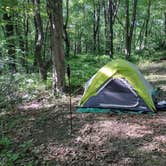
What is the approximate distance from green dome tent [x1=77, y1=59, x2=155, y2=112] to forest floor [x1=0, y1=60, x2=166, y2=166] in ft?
0.96

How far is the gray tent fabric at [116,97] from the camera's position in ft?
19.1

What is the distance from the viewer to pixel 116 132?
481 cm

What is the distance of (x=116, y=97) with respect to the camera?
5949mm

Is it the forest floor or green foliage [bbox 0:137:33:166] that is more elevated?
the forest floor

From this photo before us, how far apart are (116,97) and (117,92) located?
117mm

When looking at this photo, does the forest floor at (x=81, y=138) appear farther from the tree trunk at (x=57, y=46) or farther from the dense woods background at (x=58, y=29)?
the dense woods background at (x=58, y=29)

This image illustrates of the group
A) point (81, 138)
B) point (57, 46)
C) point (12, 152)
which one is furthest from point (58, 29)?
point (12, 152)

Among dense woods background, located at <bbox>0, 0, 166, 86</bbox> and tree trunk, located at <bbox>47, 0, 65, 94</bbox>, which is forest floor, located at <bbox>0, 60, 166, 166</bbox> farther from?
dense woods background, located at <bbox>0, 0, 166, 86</bbox>

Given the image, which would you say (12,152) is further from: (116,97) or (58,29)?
(58,29)

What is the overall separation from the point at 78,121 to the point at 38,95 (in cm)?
229

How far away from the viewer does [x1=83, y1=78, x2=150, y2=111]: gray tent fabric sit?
5.81 metres

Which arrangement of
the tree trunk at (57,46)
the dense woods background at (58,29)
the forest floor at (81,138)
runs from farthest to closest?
the tree trunk at (57,46) < the dense woods background at (58,29) < the forest floor at (81,138)

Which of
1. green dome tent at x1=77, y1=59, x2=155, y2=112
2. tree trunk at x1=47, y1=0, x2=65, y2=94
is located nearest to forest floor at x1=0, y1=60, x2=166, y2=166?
green dome tent at x1=77, y1=59, x2=155, y2=112

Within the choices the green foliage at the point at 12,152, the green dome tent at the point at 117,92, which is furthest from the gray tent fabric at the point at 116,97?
the green foliage at the point at 12,152
